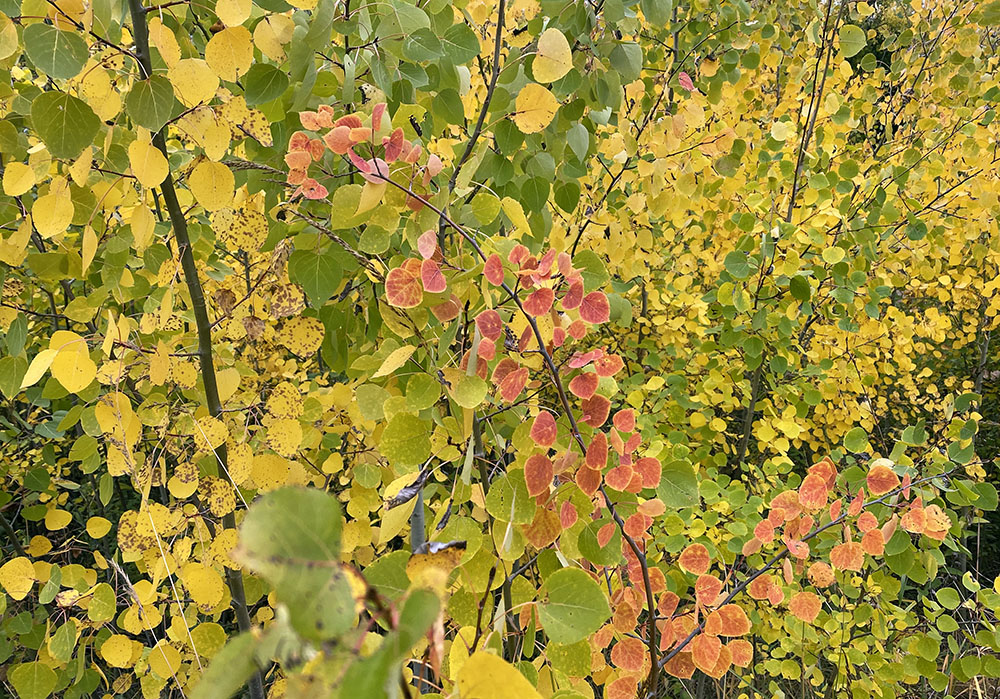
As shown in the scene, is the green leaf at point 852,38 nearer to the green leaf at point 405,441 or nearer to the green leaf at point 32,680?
the green leaf at point 405,441

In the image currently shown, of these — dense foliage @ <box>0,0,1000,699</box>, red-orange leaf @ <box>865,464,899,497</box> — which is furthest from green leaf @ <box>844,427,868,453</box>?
red-orange leaf @ <box>865,464,899,497</box>

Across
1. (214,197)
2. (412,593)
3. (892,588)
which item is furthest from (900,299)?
(412,593)

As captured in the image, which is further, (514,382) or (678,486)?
(678,486)

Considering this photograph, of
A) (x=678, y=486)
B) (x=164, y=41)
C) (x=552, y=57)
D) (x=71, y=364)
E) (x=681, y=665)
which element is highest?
(x=164, y=41)

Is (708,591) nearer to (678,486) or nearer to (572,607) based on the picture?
(678,486)

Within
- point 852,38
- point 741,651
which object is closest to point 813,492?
point 741,651

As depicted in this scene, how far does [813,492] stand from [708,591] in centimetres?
18

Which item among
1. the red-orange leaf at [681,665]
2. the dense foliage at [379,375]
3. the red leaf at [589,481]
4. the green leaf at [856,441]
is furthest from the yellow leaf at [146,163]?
the green leaf at [856,441]

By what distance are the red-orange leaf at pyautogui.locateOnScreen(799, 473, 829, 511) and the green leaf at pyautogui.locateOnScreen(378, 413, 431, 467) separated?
18.1 inches

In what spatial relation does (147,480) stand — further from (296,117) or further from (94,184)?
(296,117)

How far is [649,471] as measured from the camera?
2.09ft

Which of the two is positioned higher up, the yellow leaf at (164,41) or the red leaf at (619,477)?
the yellow leaf at (164,41)

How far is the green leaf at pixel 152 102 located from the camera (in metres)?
0.59

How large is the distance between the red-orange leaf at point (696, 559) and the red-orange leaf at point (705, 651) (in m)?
0.07
